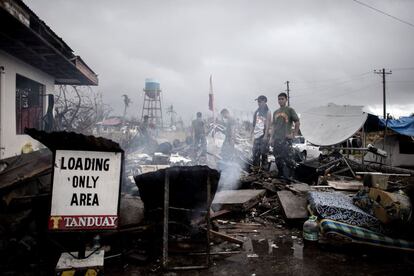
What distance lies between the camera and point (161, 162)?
8.82 m

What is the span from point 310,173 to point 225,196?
4.14m

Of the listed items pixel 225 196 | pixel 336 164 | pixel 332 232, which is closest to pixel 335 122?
pixel 336 164

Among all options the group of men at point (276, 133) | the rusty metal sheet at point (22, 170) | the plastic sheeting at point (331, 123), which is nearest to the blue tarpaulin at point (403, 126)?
the plastic sheeting at point (331, 123)

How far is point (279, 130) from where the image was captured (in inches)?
319

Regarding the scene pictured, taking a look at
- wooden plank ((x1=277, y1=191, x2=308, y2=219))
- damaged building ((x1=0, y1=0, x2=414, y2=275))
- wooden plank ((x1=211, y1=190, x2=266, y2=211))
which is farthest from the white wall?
damaged building ((x1=0, y1=0, x2=414, y2=275))

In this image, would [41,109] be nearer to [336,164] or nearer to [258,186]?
[258,186]

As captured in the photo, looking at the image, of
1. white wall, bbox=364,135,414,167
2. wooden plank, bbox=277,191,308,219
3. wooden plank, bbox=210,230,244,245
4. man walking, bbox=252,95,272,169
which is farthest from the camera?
white wall, bbox=364,135,414,167

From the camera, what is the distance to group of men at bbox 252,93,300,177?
798 cm

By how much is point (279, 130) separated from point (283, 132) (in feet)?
0.40

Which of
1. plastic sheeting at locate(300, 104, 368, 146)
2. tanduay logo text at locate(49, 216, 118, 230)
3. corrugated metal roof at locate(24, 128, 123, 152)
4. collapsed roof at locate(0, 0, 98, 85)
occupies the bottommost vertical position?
tanduay logo text at locate(49, 216, 118, 230)

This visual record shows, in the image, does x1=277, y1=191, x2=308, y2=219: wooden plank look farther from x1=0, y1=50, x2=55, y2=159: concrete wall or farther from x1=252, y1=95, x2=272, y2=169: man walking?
x1=0, y1=50, x2=55, y2=159: concrete wall

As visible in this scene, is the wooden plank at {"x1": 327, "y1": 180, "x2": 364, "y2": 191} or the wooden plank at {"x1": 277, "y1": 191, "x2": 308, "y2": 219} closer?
the wooden plank at {"x1": 277, "y1": 191, "x2": 308, "y2": 219}

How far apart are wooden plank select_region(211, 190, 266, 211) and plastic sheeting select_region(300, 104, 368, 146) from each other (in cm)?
497

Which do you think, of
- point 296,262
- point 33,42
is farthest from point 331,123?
point 33,42
